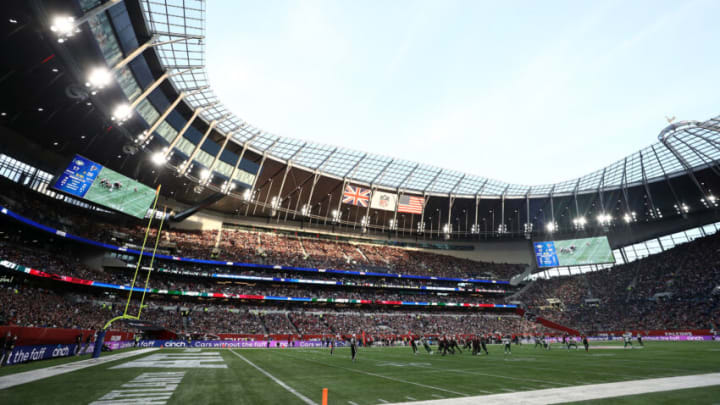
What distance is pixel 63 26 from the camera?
65.9ft

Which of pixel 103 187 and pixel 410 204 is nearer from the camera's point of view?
pixel 103 187

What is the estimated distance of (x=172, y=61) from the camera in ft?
108

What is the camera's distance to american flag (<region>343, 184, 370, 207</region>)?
55156 mm

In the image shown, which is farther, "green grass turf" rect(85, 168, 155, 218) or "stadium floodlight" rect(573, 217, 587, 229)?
"stadium floodlight" rect(573, 217, 587, 229)

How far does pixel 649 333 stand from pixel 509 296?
2623cm

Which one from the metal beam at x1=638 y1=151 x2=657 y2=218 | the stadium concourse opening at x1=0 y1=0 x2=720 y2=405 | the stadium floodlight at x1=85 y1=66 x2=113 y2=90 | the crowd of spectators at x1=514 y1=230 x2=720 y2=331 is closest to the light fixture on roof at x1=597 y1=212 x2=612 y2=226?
the stadium concourse opening at x1=0 y1=0 x2=720 y2=405

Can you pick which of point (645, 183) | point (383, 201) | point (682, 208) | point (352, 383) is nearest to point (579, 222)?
point (645, 183)

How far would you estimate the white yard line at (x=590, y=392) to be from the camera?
28.5ft

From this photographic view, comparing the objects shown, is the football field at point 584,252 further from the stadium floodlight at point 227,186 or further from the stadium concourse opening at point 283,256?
the stadium floodlight at point 227,186

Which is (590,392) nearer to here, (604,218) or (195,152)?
(195,152)

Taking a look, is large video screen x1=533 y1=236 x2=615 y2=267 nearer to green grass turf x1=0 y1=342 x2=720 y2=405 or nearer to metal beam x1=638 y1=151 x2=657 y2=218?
metal beam x1=638 y1=151 x2=657 y2=218

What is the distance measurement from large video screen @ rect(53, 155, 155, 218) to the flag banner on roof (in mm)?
33320

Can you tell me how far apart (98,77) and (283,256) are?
36.9 metres

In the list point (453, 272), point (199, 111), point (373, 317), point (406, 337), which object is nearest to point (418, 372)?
point (406, 337)
